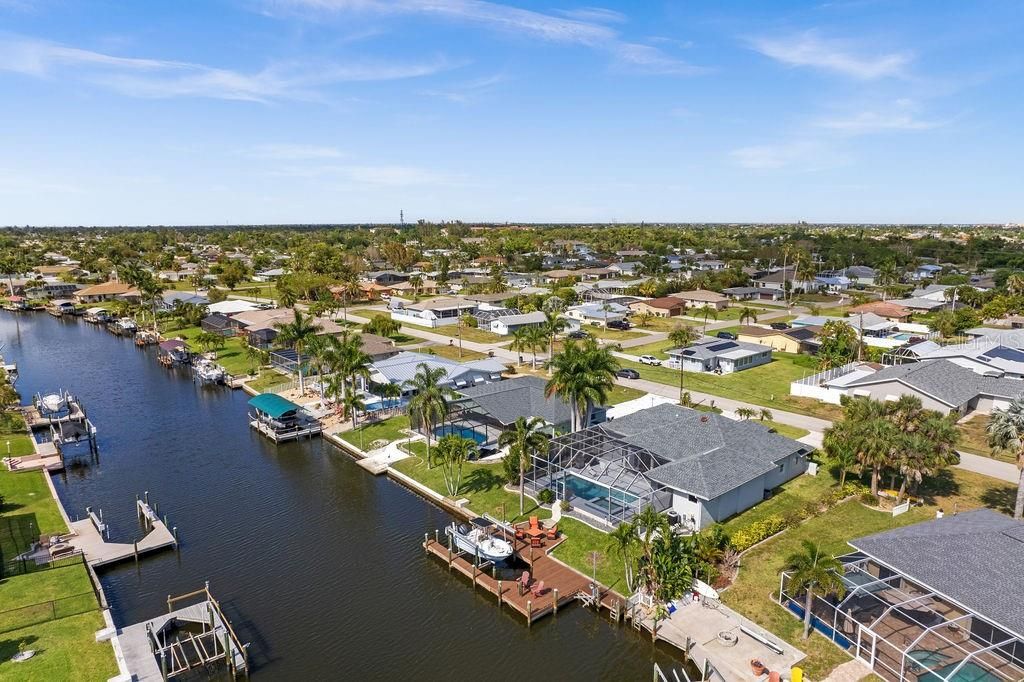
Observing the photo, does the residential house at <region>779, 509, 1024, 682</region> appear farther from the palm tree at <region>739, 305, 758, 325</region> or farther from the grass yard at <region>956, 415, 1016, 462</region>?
the palm tree at <region>739, 305, 758, 325</region>

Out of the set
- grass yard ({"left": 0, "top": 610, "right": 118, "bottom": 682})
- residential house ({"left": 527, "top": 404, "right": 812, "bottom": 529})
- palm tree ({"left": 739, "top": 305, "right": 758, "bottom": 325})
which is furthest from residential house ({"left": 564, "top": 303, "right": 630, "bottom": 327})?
grass yard ({"left": 0, "top": 610, "right": 118, "bottom": 682})

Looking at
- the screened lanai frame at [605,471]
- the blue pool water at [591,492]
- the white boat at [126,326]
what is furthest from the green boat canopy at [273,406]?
the white boat at [126,326]

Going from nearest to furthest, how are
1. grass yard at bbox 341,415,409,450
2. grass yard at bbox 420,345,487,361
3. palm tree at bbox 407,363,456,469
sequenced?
palm tree at bbox 407,363,456,469, grass yard at bbox 341,415,409,450, grass yard at bbox 420,345,487,361

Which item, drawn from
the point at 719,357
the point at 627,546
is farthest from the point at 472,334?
the point at 627,546

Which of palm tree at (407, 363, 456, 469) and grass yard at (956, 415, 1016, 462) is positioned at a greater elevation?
palm tree at (407, 363, 456, 469)

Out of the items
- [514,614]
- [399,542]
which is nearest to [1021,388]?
[514,614]

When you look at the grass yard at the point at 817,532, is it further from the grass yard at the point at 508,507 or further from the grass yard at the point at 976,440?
the grass yard at the point at 508,507

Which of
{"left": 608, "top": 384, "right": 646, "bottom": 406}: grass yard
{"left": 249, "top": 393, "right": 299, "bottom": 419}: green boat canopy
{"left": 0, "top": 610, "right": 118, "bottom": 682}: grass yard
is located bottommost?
{"left": 0, "top": 610, "right": 118, "bottom": 682}: grass yard
